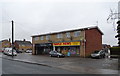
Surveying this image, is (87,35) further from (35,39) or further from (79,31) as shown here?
(35,39)

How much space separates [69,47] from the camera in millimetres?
36094

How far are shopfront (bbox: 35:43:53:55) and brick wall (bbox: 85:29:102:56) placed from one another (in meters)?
11.9

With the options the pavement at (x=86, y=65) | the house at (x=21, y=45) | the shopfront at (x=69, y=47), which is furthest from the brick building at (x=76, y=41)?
the house at (x=21, y=45)

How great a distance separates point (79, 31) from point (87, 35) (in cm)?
200

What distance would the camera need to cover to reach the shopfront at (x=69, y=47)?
33825 mm

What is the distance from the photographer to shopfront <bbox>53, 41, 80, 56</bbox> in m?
33.8

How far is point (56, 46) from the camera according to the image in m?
39.1

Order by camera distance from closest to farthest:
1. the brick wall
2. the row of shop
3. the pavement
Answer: the pavement → the brick wall → the row of shop

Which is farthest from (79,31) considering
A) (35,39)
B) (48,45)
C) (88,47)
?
(35,39)

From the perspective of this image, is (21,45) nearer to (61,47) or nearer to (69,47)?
(61,47)

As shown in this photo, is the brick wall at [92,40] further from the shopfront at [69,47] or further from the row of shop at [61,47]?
the shopfront at [69,47]

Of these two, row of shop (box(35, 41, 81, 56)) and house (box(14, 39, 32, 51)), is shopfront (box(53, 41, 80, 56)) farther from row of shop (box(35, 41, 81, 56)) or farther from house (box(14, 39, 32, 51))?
house (box(14, 39, 32, 51))

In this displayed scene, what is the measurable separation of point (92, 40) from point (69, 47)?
5792 millimetres

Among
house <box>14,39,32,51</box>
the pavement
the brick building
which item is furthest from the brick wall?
house <box>14,39,32,51</box>
